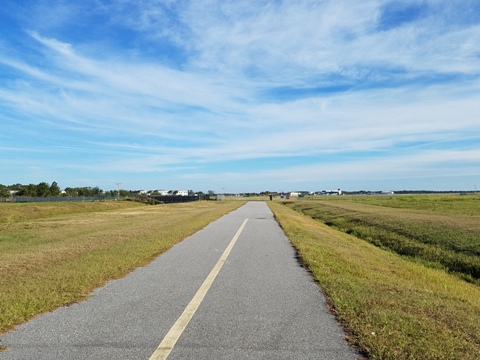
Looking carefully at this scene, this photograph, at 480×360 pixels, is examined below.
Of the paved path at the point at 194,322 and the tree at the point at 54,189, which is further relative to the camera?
the tree at the point at 54,189

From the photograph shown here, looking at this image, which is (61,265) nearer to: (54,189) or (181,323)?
(181,323)

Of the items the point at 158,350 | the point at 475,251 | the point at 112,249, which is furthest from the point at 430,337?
the point at 475,251

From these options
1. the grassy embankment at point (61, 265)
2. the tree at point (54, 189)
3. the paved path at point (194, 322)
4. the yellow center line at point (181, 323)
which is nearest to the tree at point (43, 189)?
the tree at point (54, 189)

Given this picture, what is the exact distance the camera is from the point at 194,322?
→ 5543mm

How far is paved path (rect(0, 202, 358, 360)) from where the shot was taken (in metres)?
4.52

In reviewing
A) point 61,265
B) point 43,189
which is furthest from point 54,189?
point 61,265

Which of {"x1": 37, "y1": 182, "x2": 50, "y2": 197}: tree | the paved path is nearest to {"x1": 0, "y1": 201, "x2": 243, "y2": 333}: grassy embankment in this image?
the paved path

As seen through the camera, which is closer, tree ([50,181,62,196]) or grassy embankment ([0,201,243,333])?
grassy embankment ([0,201,243,333])

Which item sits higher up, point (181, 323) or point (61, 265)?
point (61, 265)

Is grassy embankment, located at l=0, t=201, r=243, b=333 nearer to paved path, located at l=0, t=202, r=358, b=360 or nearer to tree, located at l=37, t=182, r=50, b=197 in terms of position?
paved path, located at l=0, t=202, r=358, b=360

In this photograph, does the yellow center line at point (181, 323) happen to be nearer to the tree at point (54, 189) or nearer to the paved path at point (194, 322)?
the paved path at point (194, 322)

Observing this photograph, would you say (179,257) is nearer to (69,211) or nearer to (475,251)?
(475,251)

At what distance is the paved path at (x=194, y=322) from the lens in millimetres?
4516

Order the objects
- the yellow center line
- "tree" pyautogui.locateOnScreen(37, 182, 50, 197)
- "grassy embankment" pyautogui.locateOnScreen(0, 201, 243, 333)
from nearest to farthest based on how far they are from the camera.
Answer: the yellow center line → "grassy embankment" pyautogui.locateOnScreen(0, 201, 243, 333) → "tree" pyautogui.locateOnScreen(37, 182, 50, 197)
